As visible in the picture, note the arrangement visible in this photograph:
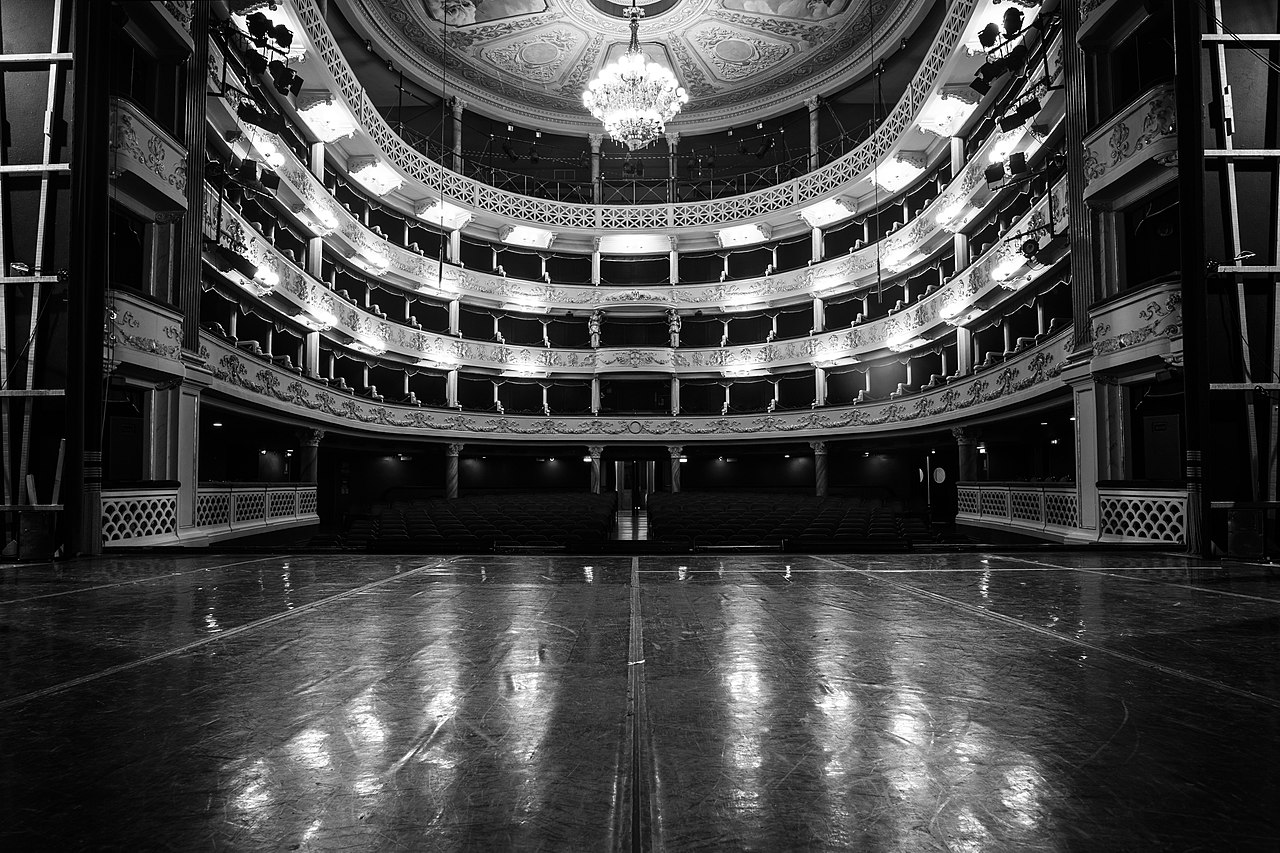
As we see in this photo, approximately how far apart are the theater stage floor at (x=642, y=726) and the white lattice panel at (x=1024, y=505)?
978 centimetres

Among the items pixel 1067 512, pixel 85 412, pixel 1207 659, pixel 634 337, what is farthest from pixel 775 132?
pixel 1207 659

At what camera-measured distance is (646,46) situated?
24.7m

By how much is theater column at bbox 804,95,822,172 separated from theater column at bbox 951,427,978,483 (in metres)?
13.1

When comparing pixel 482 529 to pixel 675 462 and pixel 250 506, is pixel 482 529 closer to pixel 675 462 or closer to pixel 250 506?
pixel 250 506

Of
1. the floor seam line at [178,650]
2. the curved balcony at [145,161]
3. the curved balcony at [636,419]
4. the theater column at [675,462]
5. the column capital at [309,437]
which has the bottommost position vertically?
the floor seam line at [178,650]

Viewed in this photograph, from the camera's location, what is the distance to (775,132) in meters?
28.5

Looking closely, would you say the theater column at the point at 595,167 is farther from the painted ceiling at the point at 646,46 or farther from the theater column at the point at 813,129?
the theater column at the point at 813,129

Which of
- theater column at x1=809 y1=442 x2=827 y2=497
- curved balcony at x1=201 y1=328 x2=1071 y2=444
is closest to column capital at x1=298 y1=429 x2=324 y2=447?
curved balcony at x1=201 y1=328 x2=1071 y2=444

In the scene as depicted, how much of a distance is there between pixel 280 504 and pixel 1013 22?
17.8m

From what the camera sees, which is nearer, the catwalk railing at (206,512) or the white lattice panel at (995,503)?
the catwalk railing at (206,512)

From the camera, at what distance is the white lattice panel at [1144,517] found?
8578mm

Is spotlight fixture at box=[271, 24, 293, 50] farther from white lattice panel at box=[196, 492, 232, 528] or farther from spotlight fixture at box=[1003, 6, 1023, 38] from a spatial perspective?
spotlight fixture at box=[1003, 6, 1023, 38]

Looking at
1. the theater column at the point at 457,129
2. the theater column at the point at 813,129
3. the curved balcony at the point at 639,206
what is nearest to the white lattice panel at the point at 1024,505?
the curved balcony at the point at 639,206

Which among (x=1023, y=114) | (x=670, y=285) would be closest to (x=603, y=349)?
(x=670, y=285)
